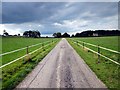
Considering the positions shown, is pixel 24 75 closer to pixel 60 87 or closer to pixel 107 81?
pixel 60 87

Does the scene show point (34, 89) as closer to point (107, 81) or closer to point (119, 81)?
point (107, 81)

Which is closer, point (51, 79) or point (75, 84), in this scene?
point (75, 84)

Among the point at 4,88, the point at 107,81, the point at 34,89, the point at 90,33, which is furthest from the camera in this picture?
the point at 90,33

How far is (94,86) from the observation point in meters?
7.59

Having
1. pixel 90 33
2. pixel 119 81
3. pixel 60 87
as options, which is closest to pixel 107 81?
pixel 119 81

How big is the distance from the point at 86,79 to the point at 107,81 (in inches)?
36.2

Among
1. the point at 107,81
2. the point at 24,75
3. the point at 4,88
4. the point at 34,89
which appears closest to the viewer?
the point at 34,89

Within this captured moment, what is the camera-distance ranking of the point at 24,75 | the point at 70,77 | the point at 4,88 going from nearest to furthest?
the point at 4,88 < the point at 70,77 < the point at 24,75

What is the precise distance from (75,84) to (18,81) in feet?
8.59

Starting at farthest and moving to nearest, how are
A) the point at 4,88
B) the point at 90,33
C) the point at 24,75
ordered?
the point at 90,33 → the point at 24,75 → the point at 4,88

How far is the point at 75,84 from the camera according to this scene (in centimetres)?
792

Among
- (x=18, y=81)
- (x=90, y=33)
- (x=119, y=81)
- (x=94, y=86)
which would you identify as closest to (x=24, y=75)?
(x=18, y=81)

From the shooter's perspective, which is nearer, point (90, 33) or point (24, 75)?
point (24, 75)

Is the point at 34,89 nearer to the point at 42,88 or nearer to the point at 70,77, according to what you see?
the point at 42,88
